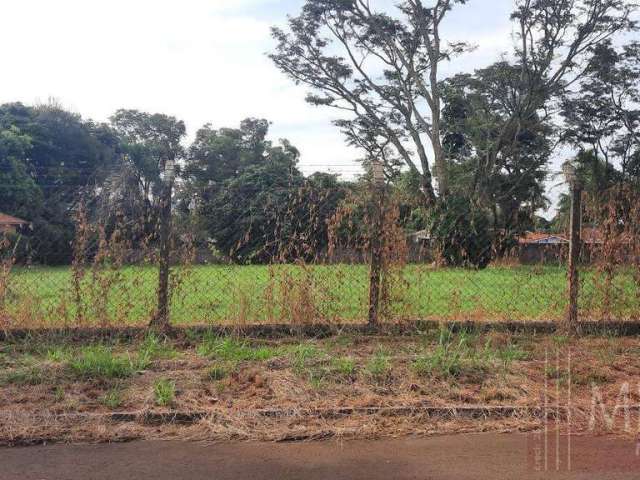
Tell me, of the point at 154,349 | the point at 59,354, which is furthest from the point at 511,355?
the point at 59,354

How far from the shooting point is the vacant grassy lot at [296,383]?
14.0ft

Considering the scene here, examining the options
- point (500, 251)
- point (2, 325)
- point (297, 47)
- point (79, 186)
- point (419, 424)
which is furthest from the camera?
point (297, 47)

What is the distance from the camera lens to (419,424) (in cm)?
431

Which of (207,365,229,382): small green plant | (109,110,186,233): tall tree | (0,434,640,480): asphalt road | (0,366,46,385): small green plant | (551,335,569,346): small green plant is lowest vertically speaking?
(0,434,640,480): asphalt road

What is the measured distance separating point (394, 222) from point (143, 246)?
276cm

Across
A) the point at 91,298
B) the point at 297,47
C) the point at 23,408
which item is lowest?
the point at 23,408

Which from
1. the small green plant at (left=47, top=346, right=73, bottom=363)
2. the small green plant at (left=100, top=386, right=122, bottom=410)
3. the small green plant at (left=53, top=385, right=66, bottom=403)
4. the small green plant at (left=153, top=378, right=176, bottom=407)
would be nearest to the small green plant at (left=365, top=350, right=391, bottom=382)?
the small green plant at (left=153, top=378, right=176, bottom=407)

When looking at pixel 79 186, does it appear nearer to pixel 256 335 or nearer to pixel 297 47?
pixel 256 335

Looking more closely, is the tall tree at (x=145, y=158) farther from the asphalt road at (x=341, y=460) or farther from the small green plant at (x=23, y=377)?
the asphalt road at (x=341, y=460)

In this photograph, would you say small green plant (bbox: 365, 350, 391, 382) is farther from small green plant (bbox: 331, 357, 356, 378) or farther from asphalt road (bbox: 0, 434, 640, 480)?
asphalt road (bbox: 0, 434, 640, 480)

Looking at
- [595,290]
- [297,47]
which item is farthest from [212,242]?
[297,47]

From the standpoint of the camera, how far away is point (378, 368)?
206 inches

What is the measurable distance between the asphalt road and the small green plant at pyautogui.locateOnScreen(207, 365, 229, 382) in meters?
1.19

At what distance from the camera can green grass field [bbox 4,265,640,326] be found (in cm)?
638
